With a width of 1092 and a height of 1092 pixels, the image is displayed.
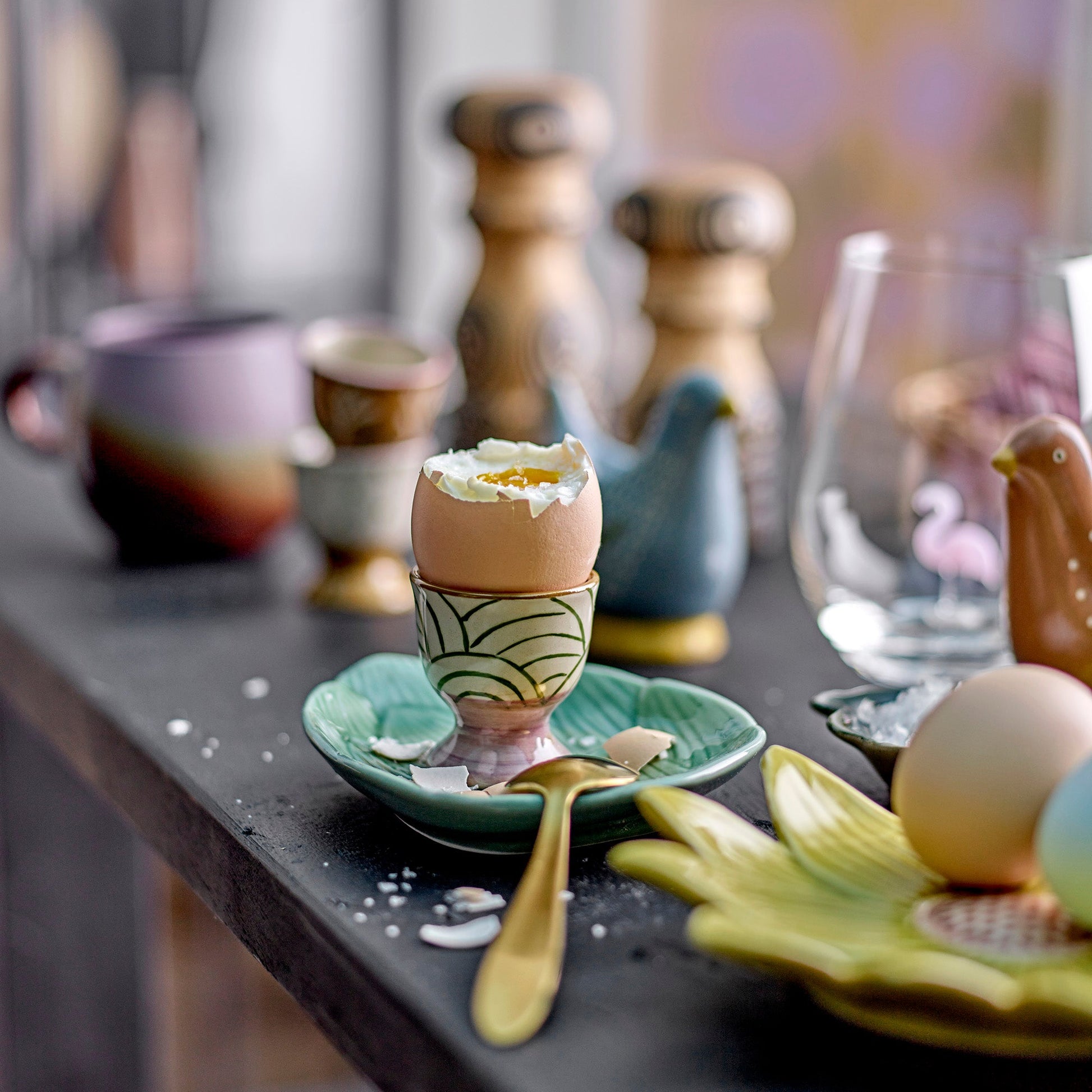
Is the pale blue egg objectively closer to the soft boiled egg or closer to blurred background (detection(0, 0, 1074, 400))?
the soft boiled egg

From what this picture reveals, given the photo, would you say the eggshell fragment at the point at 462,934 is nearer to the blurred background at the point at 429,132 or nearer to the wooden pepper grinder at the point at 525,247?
the wooden pepper grinder at the point at 525,247

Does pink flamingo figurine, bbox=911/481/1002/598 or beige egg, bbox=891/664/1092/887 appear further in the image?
pink flamingo figurine, bbox=911/481/1002/598

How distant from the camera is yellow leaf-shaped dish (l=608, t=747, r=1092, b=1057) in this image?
30cm

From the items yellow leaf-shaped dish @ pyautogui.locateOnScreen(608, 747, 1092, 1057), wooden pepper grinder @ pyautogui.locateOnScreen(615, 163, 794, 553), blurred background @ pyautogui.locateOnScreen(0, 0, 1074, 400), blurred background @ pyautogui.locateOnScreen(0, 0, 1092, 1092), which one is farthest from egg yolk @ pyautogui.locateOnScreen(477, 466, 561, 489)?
blurred background @ pyautogui.locateOnScreen(0, 0, 1074, 400)

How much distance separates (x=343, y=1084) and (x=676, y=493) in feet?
2.54

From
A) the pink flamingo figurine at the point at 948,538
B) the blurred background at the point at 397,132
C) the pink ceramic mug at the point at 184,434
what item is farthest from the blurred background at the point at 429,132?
the pink flamingo figurine at the point at 948,538

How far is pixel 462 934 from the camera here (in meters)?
0.38

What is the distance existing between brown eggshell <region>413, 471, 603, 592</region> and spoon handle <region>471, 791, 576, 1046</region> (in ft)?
0.27

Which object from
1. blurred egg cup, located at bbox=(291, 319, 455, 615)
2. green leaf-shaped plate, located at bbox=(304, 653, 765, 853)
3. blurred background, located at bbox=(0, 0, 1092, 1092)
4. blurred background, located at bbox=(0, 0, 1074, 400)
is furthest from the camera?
blurred background, located at bbox=(0, 0, 1074, 400)

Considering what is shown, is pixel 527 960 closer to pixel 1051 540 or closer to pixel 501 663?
pixel 501 663

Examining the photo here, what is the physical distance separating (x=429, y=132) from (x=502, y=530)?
2.10 meters

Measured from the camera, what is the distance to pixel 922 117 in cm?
160

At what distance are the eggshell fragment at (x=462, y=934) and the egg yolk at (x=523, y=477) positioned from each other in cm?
13

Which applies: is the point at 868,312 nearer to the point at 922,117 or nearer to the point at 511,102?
the point at 511,102
